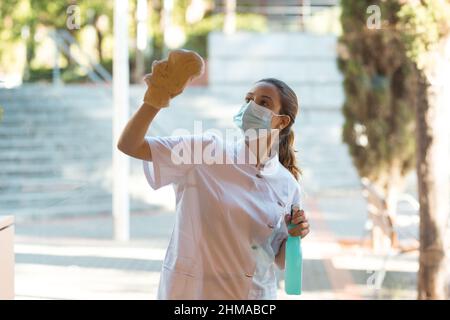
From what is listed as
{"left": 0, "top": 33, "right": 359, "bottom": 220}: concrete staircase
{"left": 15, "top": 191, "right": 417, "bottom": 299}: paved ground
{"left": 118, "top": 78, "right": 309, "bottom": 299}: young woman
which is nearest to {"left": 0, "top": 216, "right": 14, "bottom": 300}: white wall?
{"left": 118, "top": 78, "right": 309, "bottom": 299}: young woman

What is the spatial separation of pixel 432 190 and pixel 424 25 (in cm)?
110

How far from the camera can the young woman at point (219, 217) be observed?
7.40 feet

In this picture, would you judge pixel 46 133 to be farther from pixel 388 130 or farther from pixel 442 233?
pixel 442 233

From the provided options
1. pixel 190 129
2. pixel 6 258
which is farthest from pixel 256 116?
pixel 190 129

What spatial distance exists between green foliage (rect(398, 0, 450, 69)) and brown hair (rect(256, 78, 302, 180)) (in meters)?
2.67

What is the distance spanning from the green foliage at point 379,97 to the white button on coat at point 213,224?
6.51 metres

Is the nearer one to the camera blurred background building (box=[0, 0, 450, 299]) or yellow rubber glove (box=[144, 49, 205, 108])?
yellow rubber glove (box=[144, 49, 205, 108])

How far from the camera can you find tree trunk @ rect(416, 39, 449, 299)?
5.31 metres

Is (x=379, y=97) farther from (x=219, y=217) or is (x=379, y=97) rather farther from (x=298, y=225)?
(x=219, y=217)

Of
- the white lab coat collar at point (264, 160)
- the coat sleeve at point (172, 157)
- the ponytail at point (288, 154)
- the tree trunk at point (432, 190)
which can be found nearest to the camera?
the coat sleeve at point (172, 157)

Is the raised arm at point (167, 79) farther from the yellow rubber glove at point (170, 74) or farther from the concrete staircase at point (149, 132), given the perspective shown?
the concrete staircase at point (149, 132)

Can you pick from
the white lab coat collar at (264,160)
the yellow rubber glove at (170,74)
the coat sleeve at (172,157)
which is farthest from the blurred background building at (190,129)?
the yellow rubber glove at (170,74)

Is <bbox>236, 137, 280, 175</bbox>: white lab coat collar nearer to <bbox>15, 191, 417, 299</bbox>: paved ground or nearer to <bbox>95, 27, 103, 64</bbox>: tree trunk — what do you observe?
<bbox>15, 191, 417, 299</bbox>: paved ground

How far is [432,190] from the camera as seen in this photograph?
5379mm
